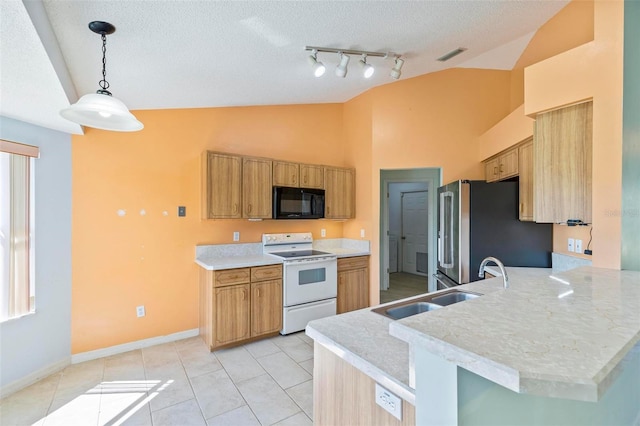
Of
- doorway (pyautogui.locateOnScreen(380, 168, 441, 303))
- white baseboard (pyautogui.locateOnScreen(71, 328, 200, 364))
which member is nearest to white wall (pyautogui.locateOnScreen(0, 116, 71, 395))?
white baseboard (pyautogui.locateOnScreen(71, 328, 200, 364))

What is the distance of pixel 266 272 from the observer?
3361 millimetres

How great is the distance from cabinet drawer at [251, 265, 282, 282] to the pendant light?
195 centimetres

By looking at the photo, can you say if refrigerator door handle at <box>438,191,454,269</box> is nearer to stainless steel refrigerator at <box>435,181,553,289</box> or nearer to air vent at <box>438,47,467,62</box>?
stainless steel refrigerator at <box>435,181,553,289</box>

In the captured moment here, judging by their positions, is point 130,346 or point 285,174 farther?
point 285,174

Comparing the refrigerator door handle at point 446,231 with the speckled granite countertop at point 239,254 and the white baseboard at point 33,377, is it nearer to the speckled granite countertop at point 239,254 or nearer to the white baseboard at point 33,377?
the speckled granite countertop at point 239,254

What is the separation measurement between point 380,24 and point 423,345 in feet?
7.95

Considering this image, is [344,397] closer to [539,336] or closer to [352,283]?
[539,336]

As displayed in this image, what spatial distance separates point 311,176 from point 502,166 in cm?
228

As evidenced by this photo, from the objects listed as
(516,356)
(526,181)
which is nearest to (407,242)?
(526,181)

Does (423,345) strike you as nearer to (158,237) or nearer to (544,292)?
(544,292)

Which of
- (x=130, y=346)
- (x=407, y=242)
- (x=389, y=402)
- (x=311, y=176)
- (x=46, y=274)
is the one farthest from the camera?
(x=407, y=242)

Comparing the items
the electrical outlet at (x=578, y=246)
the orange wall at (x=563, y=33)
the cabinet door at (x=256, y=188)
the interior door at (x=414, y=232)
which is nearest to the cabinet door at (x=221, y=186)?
the cabinet door at (x=256, y=188)

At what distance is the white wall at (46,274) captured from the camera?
242 centimetres

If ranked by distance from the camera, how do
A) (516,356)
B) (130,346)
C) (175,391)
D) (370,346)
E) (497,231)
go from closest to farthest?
(516,356) → (370,346) → (175,391) → (497,231) → (130,346)
